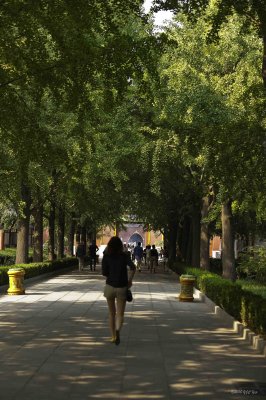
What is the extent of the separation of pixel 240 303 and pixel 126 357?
489cm

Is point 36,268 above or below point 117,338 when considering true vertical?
above

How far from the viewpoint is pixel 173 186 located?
111ft

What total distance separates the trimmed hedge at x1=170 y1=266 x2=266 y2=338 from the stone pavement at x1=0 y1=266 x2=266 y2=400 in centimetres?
39

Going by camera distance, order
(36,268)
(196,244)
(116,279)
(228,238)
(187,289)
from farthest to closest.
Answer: (196,244)
(36,268)
(228,238)
(187,289)
(116,279)

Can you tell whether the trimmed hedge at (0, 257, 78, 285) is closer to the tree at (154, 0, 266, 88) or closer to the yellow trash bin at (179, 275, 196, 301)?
the yellow trash bin at (179, 275, 196, 301)

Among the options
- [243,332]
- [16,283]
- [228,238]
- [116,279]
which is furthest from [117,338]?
[228,238]

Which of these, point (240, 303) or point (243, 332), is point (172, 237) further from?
point (243, 332)

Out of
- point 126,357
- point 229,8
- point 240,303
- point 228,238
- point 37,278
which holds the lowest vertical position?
point 126,357

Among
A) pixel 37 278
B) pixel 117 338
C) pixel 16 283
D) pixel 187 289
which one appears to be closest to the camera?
pixel 117 338

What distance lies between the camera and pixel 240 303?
1489 cm

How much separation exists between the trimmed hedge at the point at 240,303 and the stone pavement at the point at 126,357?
387 millimetres

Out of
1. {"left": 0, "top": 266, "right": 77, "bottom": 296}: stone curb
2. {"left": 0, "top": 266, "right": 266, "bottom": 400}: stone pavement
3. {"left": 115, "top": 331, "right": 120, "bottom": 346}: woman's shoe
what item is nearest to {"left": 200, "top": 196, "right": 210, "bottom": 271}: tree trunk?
{"left": 0, "top": 266, "right": 77, "bottom": 296}: stone curb

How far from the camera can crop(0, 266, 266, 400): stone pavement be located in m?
8.10

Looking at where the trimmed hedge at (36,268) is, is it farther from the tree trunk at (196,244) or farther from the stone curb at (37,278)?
the tree trunk at (196,244)
